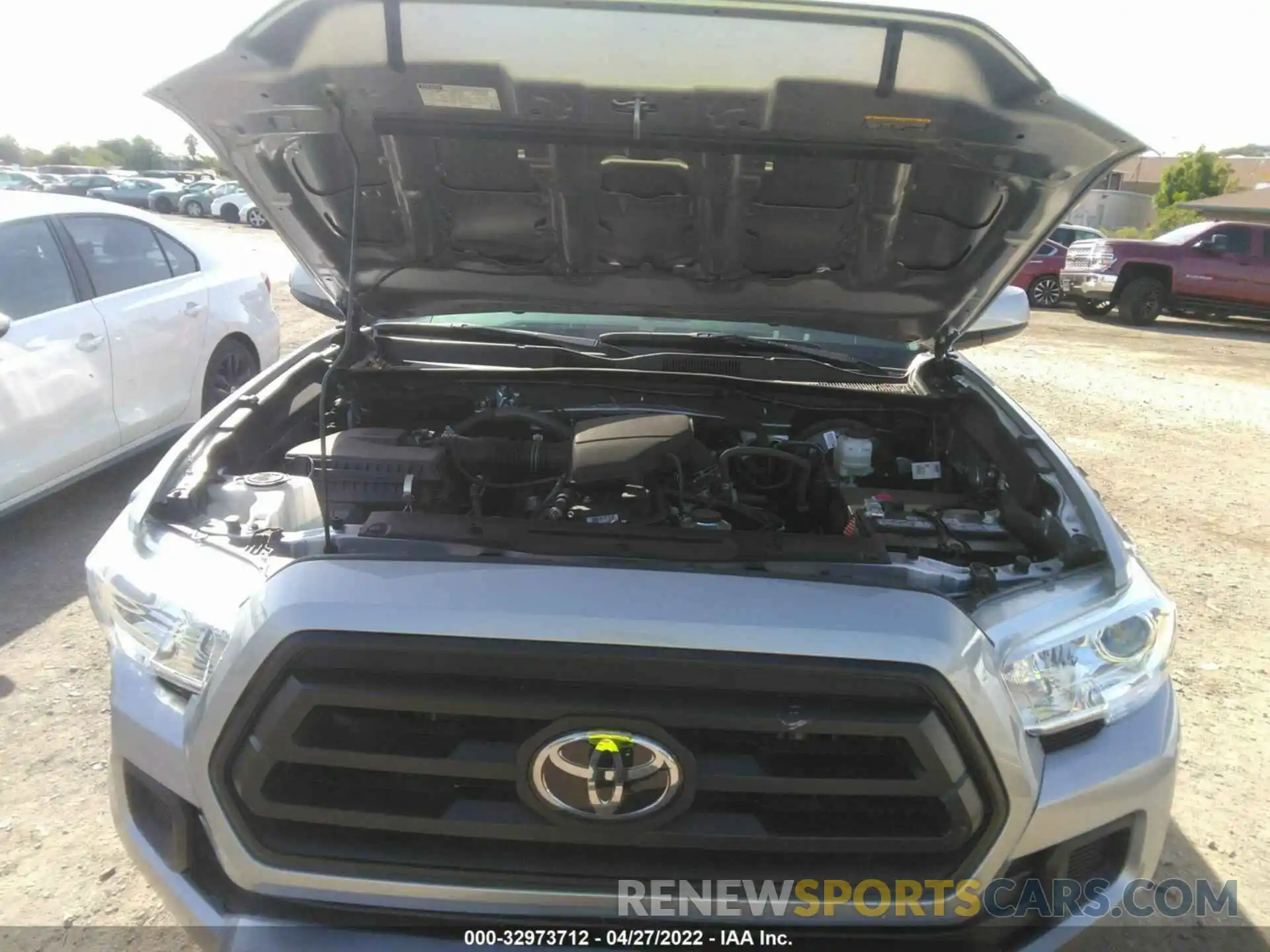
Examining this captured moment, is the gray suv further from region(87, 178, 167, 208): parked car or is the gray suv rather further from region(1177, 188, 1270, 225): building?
region(87, 178, 167, 208): parked car

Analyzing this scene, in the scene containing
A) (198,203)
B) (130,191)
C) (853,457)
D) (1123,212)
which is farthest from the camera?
(1123,212)

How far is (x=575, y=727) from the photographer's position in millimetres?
1447

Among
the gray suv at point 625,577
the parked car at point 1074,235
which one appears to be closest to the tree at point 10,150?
the parked car at point 1074,235

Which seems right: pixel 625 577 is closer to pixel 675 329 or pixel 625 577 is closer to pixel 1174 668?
pixel 675 329

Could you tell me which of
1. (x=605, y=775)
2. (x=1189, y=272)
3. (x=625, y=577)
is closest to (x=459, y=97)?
(x=625, y=577)

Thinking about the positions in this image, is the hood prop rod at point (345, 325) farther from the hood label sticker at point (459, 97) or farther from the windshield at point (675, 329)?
the windshield at point (675, 329)

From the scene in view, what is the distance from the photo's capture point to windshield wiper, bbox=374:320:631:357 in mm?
3117

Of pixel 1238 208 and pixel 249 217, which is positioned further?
pixel 249 217

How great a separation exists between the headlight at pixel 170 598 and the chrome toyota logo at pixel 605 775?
604mm

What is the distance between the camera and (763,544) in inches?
68.8

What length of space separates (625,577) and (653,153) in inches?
51.6

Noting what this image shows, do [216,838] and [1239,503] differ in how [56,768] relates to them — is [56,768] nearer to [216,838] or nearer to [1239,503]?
[216,838]

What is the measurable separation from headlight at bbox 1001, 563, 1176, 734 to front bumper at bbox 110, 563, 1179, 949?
6 centimetres

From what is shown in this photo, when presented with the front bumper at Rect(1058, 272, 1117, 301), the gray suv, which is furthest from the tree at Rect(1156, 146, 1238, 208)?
the gray suv
